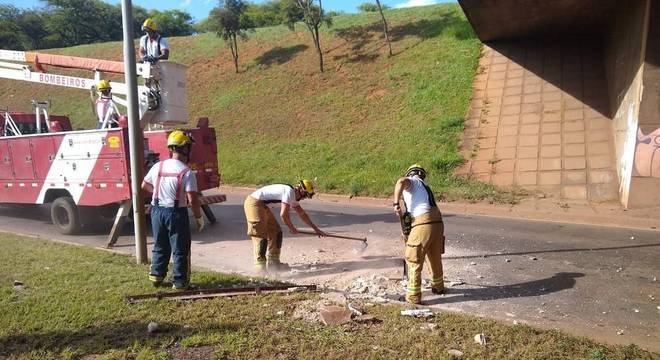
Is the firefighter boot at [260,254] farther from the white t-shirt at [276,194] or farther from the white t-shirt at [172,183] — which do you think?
the white t-shirt at [172,183]

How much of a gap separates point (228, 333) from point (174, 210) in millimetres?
1692

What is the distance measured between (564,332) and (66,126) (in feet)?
36.9

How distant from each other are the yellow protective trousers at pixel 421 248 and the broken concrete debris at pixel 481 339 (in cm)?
108

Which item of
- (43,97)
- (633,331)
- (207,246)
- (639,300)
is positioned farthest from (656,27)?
(43,97)

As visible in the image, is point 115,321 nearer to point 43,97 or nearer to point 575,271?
point 575,271

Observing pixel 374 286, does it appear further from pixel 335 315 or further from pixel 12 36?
pixel 12 36

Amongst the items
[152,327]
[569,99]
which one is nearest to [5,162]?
[152,327]

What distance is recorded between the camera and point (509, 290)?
546cm

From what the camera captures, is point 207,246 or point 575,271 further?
point 207,246

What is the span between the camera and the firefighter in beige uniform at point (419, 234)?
498 centimetres

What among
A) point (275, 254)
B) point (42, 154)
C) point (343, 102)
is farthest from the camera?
point (343, 102)

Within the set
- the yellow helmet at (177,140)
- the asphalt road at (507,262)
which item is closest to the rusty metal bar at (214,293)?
the asphalt road at (507,262)

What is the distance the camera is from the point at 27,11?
174 feet

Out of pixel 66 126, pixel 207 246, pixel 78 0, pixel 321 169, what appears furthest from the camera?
pixel 78 0
